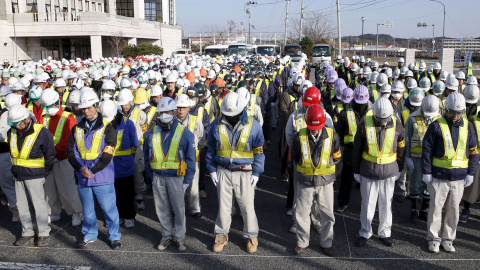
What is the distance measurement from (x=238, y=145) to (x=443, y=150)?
2534 mm

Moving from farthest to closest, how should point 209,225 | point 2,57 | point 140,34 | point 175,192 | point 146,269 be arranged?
point 140,34 < point 2,57 < point 209,225 < point 175,192 < point 146,269

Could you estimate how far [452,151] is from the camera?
17.7 feet

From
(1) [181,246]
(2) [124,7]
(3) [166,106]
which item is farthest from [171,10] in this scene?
(1) [181,246]

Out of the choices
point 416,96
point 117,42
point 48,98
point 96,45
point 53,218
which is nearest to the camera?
point 48,98

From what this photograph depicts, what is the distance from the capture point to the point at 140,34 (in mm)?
49438

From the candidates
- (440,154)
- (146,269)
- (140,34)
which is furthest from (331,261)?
(140,34)

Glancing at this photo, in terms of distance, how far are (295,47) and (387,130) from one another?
33.5 metres

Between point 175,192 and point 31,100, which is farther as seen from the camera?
point 31,100

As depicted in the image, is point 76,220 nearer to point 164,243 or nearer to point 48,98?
point 164,243

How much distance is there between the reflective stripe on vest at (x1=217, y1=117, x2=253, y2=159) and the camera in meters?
5.46

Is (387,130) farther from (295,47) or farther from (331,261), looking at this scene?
(295,47)

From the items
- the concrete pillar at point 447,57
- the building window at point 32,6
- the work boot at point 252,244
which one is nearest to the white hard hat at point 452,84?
the work boot at point 252,244

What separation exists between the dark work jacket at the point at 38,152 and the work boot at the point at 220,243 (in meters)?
2.46

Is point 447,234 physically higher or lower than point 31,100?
lower
